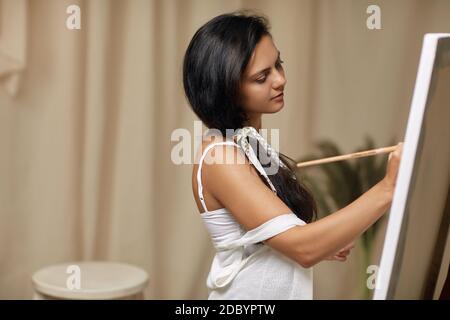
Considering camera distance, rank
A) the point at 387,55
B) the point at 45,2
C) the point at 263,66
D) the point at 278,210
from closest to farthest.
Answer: the point at 278,210, the point at 263,66, the point at 45,2, the point at 387,55

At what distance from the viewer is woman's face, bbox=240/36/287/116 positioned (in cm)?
117

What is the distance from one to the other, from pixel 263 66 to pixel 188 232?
149cm

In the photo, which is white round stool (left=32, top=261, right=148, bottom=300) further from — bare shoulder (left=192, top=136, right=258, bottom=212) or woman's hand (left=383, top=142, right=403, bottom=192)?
woman's hand (left=383, top=142, right=403, bottom=192)

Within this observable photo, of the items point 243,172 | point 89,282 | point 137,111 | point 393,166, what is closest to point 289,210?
point 243,172

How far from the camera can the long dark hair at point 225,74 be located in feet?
3.78

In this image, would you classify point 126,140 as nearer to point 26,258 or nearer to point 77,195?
point 77,195

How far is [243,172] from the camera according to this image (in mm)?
1091

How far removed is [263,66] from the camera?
1170mm

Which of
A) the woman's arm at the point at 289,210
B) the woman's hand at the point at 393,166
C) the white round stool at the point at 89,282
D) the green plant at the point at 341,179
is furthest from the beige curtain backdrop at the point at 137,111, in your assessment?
the woman's hand at the point at 393,166

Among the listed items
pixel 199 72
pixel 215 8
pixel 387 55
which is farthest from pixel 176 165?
pixel 199 72

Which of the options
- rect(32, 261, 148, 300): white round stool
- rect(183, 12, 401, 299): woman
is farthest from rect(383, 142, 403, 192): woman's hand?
rect(32, 261, 148, 300): white round stool

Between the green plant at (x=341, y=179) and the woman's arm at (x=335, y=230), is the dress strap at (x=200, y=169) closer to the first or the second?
the woman's arm at (x=335, y=230)

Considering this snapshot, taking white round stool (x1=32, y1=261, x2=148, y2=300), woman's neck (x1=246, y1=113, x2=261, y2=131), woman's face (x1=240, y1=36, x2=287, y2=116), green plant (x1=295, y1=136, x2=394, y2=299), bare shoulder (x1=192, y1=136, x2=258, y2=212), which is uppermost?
woman's face (x1=240, y1=36, x2=287, y2=116)

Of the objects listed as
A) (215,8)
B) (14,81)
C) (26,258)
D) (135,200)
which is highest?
(215,8)
